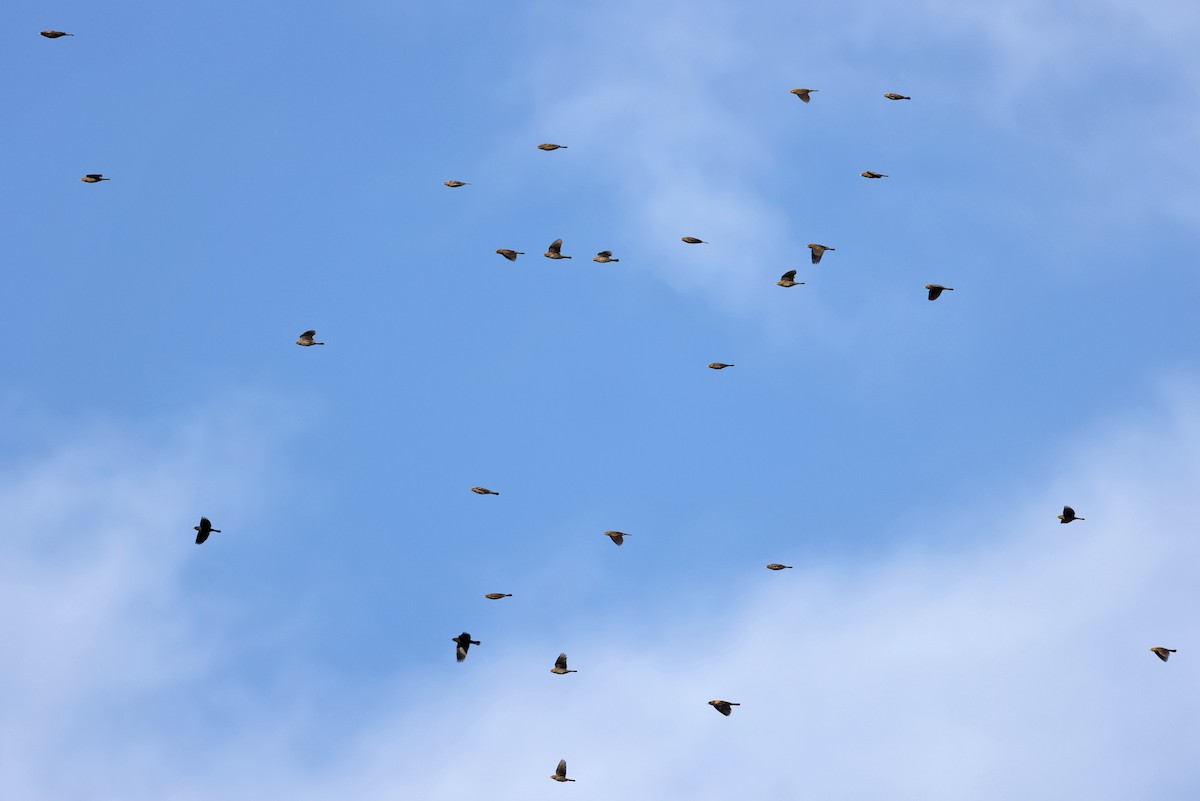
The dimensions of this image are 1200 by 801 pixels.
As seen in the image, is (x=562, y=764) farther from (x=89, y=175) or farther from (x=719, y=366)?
(x=89, y=175)

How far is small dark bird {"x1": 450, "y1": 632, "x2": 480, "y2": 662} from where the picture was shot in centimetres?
12781

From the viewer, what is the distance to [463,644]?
421 feet

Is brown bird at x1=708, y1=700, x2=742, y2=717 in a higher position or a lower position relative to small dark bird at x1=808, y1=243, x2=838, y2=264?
lower

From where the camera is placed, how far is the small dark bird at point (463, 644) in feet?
419

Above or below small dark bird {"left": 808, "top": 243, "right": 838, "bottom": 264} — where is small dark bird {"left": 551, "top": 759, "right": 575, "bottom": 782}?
below

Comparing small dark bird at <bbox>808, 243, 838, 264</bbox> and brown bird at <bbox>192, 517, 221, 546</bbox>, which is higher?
small dark bird at <bbox>808, 243, 838, 264</bbox>

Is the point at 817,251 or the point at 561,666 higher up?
the point at 817,251

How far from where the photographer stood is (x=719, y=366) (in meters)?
140

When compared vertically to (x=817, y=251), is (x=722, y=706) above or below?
below

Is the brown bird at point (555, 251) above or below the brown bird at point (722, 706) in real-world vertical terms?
above

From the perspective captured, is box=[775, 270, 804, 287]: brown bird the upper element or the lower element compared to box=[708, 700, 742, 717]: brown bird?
upper

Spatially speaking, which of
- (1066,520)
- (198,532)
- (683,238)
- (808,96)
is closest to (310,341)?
(198,532)

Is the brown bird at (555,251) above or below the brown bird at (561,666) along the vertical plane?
above

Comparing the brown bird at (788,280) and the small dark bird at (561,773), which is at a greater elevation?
the brown bird at (788,280)
